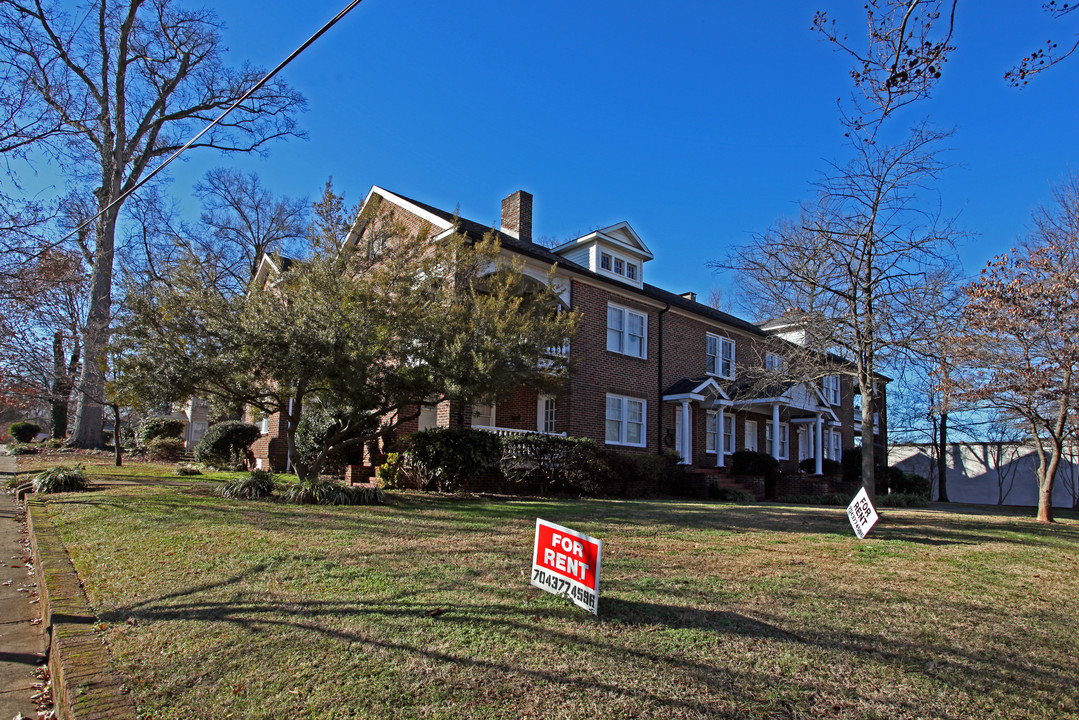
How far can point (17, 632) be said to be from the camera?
527 cm

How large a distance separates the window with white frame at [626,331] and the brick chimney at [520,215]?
3.71m

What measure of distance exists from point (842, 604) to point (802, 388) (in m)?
22.6

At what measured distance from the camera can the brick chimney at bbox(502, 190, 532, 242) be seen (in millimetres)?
20984

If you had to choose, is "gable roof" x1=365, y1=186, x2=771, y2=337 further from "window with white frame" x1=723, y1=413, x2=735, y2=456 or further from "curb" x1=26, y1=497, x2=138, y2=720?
"curb" x1=26, y1=497, x2=138, y2=720

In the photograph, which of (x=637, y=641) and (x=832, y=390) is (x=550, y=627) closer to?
(x=637, y=641)

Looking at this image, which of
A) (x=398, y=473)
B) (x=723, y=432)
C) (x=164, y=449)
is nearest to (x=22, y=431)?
(x=164, y=449)

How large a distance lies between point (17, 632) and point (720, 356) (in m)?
22.5

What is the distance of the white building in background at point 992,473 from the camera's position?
28031 millimetres

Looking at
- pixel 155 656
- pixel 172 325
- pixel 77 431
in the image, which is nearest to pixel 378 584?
pixel 155 656

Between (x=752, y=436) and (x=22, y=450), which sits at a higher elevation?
(x=752, y=436)

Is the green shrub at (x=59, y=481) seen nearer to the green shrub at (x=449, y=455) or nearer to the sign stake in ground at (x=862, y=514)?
the green shrub at (x=449, y=455)

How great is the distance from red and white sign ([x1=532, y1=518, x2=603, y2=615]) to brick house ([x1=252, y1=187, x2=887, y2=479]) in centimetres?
1034

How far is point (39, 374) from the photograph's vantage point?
15484mm

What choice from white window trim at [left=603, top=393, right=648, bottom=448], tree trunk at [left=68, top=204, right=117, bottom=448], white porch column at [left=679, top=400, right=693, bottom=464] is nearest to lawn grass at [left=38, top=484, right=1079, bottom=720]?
white window trim at [left=603, top=393, right=648, bottom=448]
